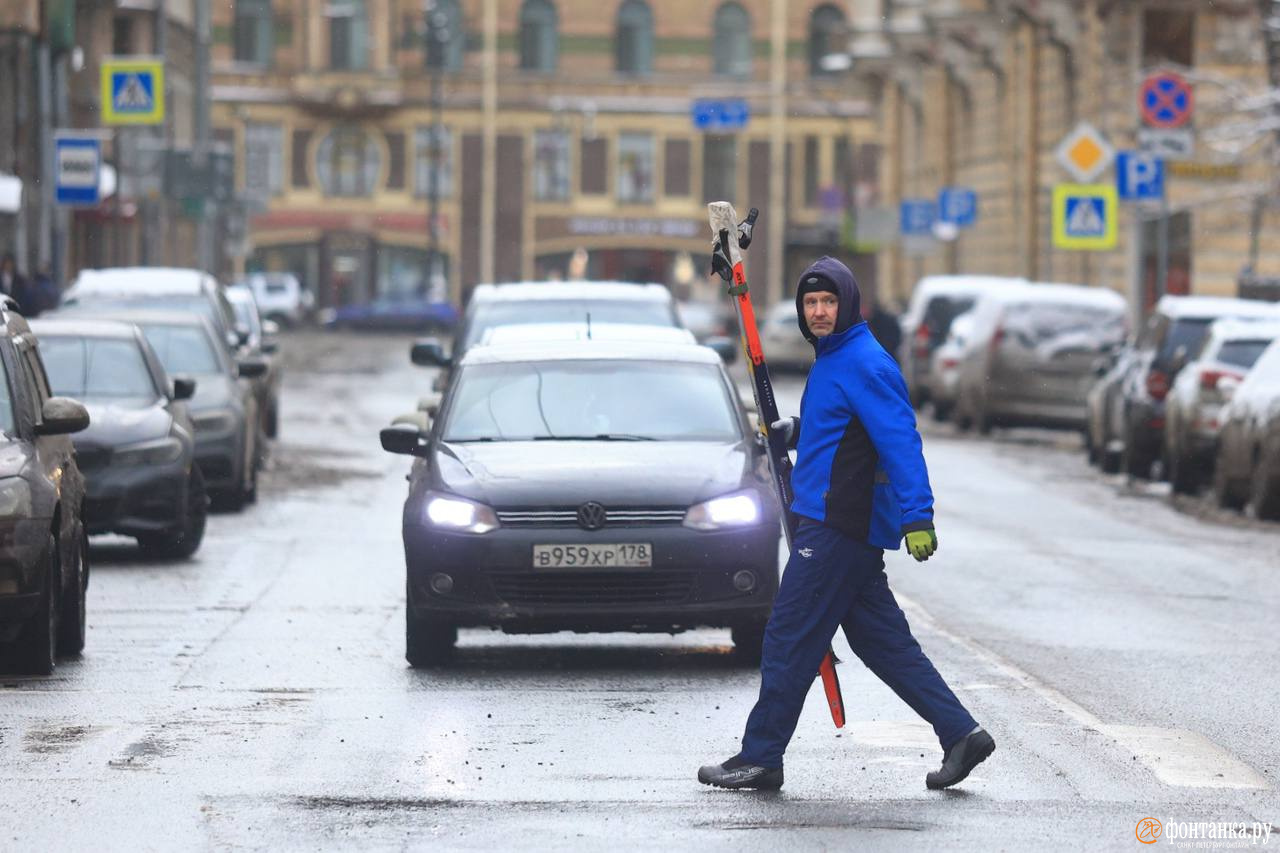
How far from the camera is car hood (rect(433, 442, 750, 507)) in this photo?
41.3 feet

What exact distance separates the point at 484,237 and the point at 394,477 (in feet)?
221

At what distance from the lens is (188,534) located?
18547mm

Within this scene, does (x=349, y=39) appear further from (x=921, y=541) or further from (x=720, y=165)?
(x=921, y=541)

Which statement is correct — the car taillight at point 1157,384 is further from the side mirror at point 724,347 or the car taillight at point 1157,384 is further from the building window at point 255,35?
the building window at point 255,35

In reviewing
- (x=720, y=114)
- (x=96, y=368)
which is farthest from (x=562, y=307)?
(x=720, y=114)

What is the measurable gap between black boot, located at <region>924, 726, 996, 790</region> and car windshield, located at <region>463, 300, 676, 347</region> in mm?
12723

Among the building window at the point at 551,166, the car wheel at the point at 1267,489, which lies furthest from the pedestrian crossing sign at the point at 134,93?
the building window at the point at 551,166

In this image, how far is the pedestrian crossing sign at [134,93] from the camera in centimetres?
4181

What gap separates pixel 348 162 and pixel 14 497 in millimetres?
82970

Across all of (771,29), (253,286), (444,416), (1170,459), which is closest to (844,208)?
(771,29)

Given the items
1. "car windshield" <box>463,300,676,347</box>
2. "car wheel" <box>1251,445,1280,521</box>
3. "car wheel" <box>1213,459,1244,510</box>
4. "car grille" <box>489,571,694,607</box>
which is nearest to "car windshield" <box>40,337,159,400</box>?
"car windshield" <box>463,300,676,347</box>

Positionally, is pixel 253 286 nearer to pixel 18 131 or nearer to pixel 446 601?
pixel 18 131

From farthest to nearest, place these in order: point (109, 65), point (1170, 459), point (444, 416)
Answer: point (109, 65)
point (1170, 459)
point (444, 416)

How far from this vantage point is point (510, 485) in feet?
41.5
